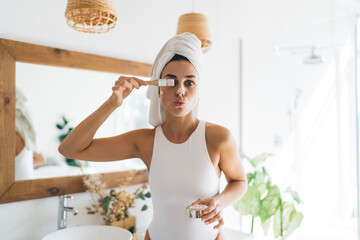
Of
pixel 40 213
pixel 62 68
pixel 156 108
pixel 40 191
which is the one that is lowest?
pixel 40 213

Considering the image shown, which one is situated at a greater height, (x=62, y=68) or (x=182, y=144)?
(x=62, y=68)

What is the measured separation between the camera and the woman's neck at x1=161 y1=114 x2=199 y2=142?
1062 mm

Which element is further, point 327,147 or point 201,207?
point 327,147

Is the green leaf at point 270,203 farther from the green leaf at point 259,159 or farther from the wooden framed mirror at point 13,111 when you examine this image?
the wooden framed mirror at point 13,111

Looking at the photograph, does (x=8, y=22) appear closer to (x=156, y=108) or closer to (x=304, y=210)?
(x=156, y=108)

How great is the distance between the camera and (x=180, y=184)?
0.98 metres

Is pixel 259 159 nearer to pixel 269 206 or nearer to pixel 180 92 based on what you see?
pixel 269 206

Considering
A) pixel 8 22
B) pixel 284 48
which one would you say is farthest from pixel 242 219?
pixel 8 22

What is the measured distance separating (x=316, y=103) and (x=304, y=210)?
945 millimetres

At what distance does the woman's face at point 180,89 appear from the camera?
991 millimetres

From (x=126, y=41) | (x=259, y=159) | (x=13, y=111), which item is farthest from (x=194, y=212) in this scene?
(x=259, y=159)

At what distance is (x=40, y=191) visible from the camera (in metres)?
1.38

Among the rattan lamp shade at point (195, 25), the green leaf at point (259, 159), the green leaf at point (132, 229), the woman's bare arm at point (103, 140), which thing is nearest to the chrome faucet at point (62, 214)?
the green leaf at point (132, 229)

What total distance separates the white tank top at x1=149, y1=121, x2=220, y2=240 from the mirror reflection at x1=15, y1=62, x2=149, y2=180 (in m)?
0.63
